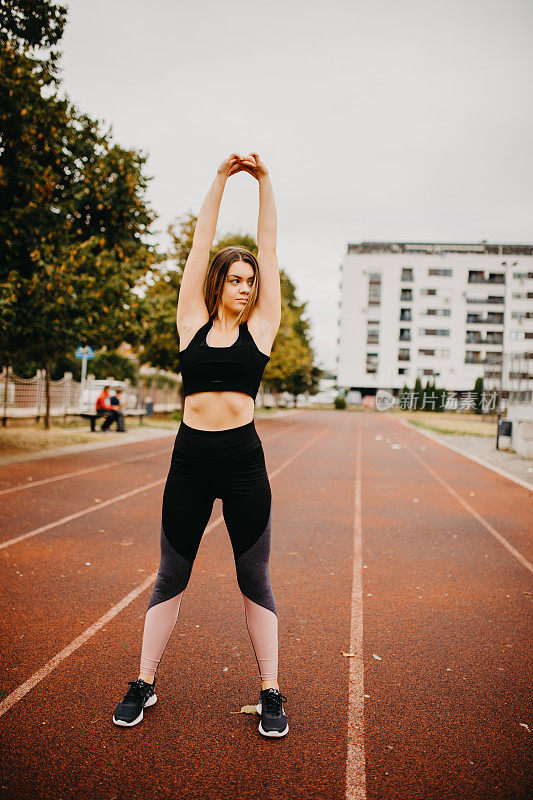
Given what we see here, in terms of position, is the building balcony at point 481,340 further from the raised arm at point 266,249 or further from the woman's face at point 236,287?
the woman's face at point 236,287

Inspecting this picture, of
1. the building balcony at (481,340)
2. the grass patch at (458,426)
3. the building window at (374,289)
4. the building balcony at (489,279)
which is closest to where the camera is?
the grass patch at (458,426)

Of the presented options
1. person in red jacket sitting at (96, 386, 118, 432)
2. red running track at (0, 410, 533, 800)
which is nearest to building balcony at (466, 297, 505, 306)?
person in red jacket sitting at (96, 386, 118, 432)

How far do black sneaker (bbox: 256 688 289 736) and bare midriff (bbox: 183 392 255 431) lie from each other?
1.29m

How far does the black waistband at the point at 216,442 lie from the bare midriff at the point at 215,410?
0.09ft

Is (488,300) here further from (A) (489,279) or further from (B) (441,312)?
(B) (441,312)

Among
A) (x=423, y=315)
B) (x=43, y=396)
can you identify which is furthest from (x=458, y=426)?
(x=423, y=315)

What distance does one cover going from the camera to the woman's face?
100.0 inches

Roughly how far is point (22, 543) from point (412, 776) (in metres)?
4.48

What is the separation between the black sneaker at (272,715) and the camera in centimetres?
262

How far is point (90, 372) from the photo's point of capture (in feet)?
123

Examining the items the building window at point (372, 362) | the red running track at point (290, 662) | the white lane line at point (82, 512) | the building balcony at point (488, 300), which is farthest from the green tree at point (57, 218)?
the building balcony at point (488, 300)

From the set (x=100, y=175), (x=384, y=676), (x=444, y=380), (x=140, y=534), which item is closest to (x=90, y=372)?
(x=100, y=175)

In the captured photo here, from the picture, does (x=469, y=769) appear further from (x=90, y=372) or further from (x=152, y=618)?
(x=90, y=372)

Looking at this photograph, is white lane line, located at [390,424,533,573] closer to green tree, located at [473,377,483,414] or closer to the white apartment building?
green tree, located at [473,377,483,414]
